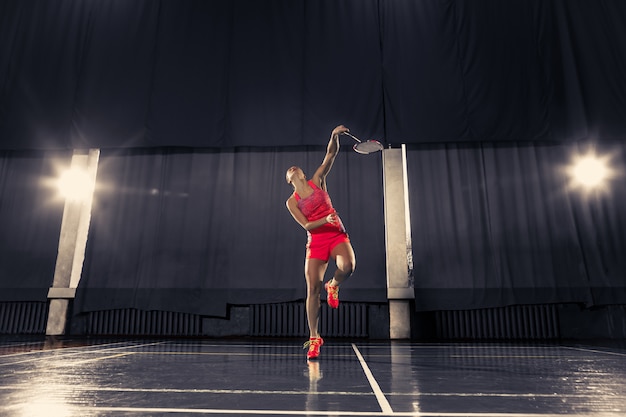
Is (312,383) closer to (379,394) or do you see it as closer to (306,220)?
(379,394)

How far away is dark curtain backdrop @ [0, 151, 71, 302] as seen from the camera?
5094mm

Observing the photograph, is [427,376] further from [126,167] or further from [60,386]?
[126,167]

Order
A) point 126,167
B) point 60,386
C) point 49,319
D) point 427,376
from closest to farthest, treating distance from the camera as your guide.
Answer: point 60,386
point 427,376
point 49,319
point 126,167

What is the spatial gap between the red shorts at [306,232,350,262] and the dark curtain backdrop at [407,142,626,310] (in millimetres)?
2364

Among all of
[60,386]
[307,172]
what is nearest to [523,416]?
[60,386]

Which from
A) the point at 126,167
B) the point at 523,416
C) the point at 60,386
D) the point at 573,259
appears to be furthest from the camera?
the point at 126,167

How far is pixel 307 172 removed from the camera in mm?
5164

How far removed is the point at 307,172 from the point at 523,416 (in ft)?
14.2

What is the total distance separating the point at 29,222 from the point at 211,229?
2.59 meters

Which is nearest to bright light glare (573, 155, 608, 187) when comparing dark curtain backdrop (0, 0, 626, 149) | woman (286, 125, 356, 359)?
dark curtain backdrop (0, 0, 626, 149)

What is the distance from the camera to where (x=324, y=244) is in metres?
2.63

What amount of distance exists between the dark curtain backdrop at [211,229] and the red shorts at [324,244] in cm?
214

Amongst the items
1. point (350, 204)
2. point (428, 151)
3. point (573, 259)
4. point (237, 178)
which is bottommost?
point (573, 259)

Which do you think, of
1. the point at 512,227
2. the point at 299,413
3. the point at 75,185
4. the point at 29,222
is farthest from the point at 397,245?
the point at 29,222
